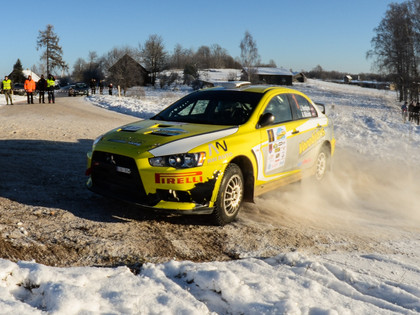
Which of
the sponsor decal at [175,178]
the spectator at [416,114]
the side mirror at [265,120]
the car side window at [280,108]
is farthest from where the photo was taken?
the spectator at [416,114]

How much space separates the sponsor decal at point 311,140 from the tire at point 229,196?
1.65 metres

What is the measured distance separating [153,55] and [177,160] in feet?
235

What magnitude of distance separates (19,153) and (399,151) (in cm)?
958

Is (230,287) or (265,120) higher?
(265,120)

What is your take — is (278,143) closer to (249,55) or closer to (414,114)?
(414,114)

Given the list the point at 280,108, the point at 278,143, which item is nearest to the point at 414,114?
the point at 280,108

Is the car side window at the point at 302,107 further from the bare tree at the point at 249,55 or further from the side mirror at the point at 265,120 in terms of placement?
the bare tree at the point at 249,55

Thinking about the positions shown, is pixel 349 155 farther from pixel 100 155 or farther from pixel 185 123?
pixel 100 155

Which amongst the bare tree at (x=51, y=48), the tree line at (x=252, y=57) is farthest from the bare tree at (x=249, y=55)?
the bare tree at (x=51, y=48)

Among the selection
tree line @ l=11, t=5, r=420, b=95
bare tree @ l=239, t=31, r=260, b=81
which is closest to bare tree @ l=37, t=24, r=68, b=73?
tree line @ l=11, t=5, r=420, b=95

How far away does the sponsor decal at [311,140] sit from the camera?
643 centimetres

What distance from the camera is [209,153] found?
469 cm

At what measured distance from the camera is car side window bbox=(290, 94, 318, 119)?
6.60 metres

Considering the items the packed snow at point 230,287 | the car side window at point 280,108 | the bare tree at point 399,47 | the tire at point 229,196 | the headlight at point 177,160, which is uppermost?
the bare tree at point 399,47
